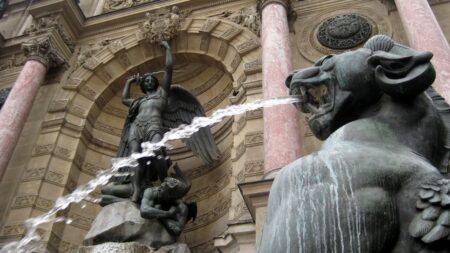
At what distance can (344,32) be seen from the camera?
7.53m

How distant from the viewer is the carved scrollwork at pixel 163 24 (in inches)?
364

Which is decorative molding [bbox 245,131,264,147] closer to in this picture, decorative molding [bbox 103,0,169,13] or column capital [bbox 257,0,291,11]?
column capital [bbox 257,0,291,11]

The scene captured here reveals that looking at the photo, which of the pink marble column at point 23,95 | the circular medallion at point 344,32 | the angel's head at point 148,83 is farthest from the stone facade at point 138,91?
the angel's head at point 148,83

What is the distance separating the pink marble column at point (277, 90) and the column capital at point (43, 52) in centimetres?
456

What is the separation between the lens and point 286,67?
21.0 feet

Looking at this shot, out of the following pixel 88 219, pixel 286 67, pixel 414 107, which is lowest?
pixel 414 107

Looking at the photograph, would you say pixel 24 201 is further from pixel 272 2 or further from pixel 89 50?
pixel 272 2

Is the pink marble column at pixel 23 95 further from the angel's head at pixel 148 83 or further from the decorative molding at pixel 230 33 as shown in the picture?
the decorative molding at pixel 230 33

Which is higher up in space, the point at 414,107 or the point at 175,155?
the point at 175,155

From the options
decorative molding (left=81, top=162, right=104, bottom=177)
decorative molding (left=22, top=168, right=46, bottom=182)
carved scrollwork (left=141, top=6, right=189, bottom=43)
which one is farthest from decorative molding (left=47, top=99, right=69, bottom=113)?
carved scrollwork (left=141, top=6, right=189, bottom=43)

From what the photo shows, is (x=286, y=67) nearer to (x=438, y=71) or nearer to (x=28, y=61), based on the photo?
(x=438, y=71)

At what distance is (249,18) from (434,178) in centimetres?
762

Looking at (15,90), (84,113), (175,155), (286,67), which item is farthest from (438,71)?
(15,90)

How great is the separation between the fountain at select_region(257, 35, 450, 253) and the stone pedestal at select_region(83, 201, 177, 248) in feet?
11.4
